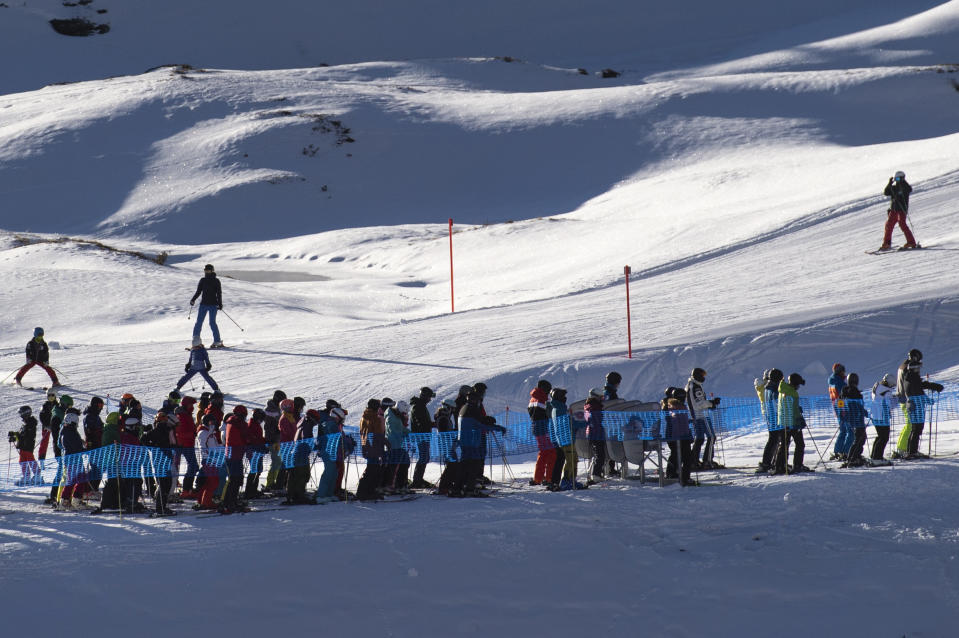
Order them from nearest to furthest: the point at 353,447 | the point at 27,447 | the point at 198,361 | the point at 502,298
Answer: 1. the point at 353,447
2. the point at 27,447
3. the point at 198,361
4. the point at 502,298

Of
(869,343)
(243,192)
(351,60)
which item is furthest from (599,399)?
(351,60)

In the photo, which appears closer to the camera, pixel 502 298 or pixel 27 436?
pixel 27 436

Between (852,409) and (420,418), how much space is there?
4836 millimetres

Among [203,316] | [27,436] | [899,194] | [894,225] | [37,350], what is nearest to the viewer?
[27,436]

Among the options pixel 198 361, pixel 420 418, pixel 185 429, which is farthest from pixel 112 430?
pixel 198 361

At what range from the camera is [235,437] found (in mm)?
12008

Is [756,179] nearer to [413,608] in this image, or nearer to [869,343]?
[869,343]

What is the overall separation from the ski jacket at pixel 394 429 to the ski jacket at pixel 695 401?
10.5 feet

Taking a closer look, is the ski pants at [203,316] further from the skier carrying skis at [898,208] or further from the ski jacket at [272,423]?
the skier carrying skis at [898,208]

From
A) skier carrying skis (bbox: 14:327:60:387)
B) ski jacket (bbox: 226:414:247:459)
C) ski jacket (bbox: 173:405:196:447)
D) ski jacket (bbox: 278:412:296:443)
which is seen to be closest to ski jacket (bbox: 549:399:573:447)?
ski jacket (bbox: 278:412:296:443)

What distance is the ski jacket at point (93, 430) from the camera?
12.9 m

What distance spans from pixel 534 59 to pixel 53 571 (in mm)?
72971

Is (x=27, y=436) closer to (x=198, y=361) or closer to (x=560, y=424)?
(x=198, y=361)

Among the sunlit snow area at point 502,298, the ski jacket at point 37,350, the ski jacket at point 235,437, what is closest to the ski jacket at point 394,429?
the sunlit snow area at point 502,298
